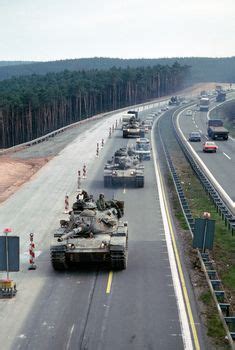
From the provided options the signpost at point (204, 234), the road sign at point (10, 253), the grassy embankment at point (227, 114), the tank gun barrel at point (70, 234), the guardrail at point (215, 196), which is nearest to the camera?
the road sign at point (10, 253)

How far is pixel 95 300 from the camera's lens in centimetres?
2130

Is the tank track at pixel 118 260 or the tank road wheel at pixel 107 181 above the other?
the tank track at pixel 118 260

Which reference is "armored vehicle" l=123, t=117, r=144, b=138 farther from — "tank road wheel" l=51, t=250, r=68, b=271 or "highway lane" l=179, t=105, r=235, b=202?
"tank road wheel" l=51, t=250, r=68, b=271

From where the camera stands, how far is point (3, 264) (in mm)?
21078

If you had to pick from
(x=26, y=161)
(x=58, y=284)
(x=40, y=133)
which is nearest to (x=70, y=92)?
(x=40, y=133)

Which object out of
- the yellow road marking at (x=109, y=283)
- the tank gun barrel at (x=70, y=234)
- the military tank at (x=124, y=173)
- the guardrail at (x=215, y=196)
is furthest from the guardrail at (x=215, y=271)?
the tank gun barrel at (x=70, y=234)

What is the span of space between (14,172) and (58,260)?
1246 inches

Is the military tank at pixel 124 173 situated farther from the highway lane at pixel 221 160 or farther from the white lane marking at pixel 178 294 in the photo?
the white lane marking at pixel 178 294

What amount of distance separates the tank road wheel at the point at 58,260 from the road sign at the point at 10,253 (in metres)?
3.17

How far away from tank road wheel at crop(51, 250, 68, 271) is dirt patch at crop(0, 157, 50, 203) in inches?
671

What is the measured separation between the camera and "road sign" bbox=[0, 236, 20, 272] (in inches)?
811

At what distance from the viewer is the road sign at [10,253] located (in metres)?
20.6

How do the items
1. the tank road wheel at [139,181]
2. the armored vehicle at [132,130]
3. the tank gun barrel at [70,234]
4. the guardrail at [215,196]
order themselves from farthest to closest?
the armored vehicle at [132,130], the tank road wheel at [139,181], the guardrail at [215,196], the tank gun barrel at [70,234]

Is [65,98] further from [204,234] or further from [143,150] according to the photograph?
[204,234]
